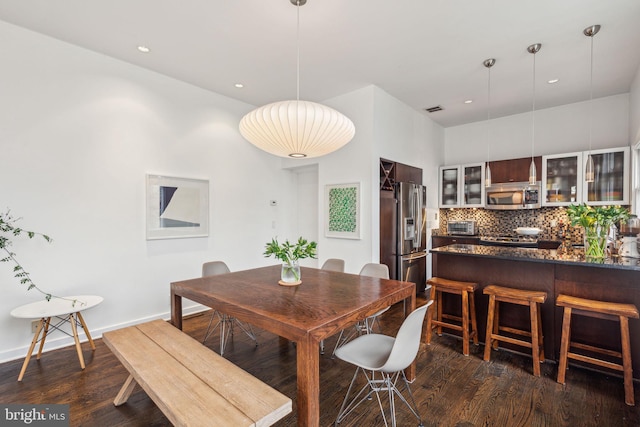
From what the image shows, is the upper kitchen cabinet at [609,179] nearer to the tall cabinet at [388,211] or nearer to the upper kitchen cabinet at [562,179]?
the upper kitchen cabinet at [562,179]

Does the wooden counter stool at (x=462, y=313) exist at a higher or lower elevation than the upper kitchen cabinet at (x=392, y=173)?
lower

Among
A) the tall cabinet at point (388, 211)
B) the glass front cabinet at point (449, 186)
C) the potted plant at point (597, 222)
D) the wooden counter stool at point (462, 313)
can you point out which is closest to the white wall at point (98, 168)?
the tall cabinet at point (388, 211)

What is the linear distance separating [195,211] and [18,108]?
194cm

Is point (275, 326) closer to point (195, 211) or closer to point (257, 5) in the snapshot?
point (257, 5)

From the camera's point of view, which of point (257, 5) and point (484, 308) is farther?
point (484, 308)

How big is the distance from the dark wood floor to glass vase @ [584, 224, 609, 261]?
101 centimetres

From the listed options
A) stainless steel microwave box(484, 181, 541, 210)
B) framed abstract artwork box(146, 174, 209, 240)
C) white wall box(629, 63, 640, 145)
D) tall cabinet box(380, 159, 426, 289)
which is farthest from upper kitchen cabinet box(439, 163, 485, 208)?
framed abstract artwork box(146, 174, 209, 240)

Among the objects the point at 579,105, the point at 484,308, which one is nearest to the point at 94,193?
the point at 484,308

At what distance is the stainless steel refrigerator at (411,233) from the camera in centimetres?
441

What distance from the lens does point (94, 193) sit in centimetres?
318

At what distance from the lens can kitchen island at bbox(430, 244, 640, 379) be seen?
93.8 inches

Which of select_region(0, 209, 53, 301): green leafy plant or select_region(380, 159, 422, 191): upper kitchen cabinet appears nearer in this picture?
select_region(0, 209, 53, 301): green leafy plant

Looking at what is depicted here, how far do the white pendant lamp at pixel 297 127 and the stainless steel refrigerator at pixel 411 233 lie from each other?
2.26m

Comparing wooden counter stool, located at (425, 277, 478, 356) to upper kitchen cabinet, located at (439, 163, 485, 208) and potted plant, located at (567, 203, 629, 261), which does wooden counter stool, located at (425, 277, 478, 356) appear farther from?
upper kitchen cabinet, located at (439, 163, 485, 208)
